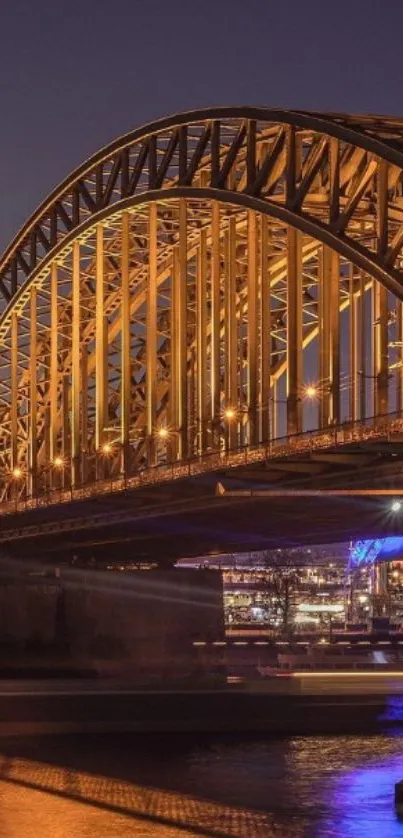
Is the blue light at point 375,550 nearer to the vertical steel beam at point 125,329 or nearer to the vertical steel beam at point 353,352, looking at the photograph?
the vertical steel beam at point 125,329

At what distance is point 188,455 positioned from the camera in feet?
270

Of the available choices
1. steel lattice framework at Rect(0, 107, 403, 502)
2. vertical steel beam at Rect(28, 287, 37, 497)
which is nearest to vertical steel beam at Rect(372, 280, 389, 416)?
steel lattice framework at Rect(0, 107, 403, 502)

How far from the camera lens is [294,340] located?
71.7 meters

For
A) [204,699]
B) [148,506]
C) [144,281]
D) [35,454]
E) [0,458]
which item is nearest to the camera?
[204,699]

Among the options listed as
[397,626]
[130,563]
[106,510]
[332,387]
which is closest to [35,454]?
[130,563]

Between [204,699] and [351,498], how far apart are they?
8.10 metres

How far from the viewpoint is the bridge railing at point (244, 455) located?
59.7 m

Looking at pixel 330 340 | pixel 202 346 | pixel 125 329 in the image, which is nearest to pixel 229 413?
pixel 202 346

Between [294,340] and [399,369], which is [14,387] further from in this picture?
[399,369]

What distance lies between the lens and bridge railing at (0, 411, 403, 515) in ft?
196

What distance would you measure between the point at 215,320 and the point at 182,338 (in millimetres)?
2467

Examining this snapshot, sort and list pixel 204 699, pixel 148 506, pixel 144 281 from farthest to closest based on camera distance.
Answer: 1. pixel 144 281
2. pixel 148 506
3. pixel 204 699

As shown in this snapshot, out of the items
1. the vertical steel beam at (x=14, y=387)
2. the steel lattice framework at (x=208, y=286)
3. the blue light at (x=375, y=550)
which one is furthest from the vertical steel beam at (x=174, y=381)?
the blue light at (x=375, y=550)

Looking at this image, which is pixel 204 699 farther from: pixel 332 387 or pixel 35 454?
pixel 35 454
